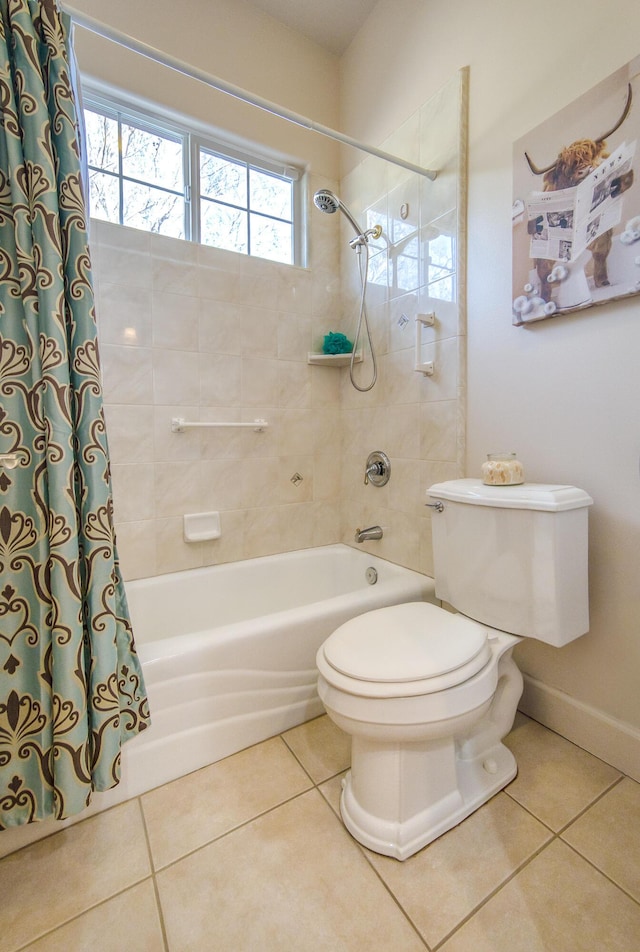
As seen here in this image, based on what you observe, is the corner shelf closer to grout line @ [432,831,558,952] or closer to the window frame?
the window frame

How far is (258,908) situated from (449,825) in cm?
49

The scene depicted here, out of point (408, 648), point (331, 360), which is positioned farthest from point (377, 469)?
point (408, 648)

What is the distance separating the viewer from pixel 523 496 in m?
1.16

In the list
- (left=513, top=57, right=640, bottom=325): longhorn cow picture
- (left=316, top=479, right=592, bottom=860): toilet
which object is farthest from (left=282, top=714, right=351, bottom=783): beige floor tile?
(left=513, top=57, right=640, bottom=325): longhorn cow picture

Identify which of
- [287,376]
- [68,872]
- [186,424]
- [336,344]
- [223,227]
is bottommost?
[68,872]

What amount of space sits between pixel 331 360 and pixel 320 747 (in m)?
1.65

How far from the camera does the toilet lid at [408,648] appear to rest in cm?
98

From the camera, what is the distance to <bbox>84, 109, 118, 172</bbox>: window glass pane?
1748 mm

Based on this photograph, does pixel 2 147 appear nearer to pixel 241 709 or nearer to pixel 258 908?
pixel 241 709

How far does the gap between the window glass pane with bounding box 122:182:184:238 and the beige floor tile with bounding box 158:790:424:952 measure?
2.15 meters

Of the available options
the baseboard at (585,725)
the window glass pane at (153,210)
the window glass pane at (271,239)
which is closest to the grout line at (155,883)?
the baseboard at (585,725)

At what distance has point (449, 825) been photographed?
105 centimetres

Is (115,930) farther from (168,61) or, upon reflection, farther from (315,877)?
(168,61)

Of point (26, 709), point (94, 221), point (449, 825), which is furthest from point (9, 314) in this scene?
point (449, 825)
